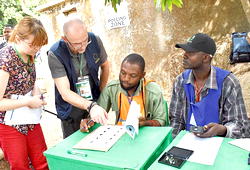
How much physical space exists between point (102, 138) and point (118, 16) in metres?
4.54

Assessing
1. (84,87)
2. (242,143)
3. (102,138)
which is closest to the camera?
(242,143)

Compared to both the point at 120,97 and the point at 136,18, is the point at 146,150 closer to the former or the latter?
the point at 120,97

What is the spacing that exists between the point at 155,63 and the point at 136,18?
3.61 feet

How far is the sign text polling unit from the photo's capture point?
524 cm

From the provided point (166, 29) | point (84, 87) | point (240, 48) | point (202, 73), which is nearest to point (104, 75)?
point (84, 87)

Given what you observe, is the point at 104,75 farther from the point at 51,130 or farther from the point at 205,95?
the point at 51,130

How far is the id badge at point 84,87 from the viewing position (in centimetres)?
212

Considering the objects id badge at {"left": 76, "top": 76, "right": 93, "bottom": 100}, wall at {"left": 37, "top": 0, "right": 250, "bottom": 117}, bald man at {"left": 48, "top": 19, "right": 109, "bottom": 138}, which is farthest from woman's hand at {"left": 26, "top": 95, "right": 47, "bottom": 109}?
wall at {"left": 37, "top": 0, "right": 250, "bottom": 117}

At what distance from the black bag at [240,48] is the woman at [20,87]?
3300mm

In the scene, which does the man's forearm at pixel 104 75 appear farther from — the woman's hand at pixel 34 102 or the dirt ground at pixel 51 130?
the dirt ground at pixel 51 130

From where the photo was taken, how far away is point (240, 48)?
12.8ft

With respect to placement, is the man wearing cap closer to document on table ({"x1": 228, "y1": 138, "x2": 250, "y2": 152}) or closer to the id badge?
document on table ({"x1": 228, "y1": 138, "x2": 250, "y2": 152})

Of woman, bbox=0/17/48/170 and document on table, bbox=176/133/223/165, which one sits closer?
document on table, bbox=176/133/223/165

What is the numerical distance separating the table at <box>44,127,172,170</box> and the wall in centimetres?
308
